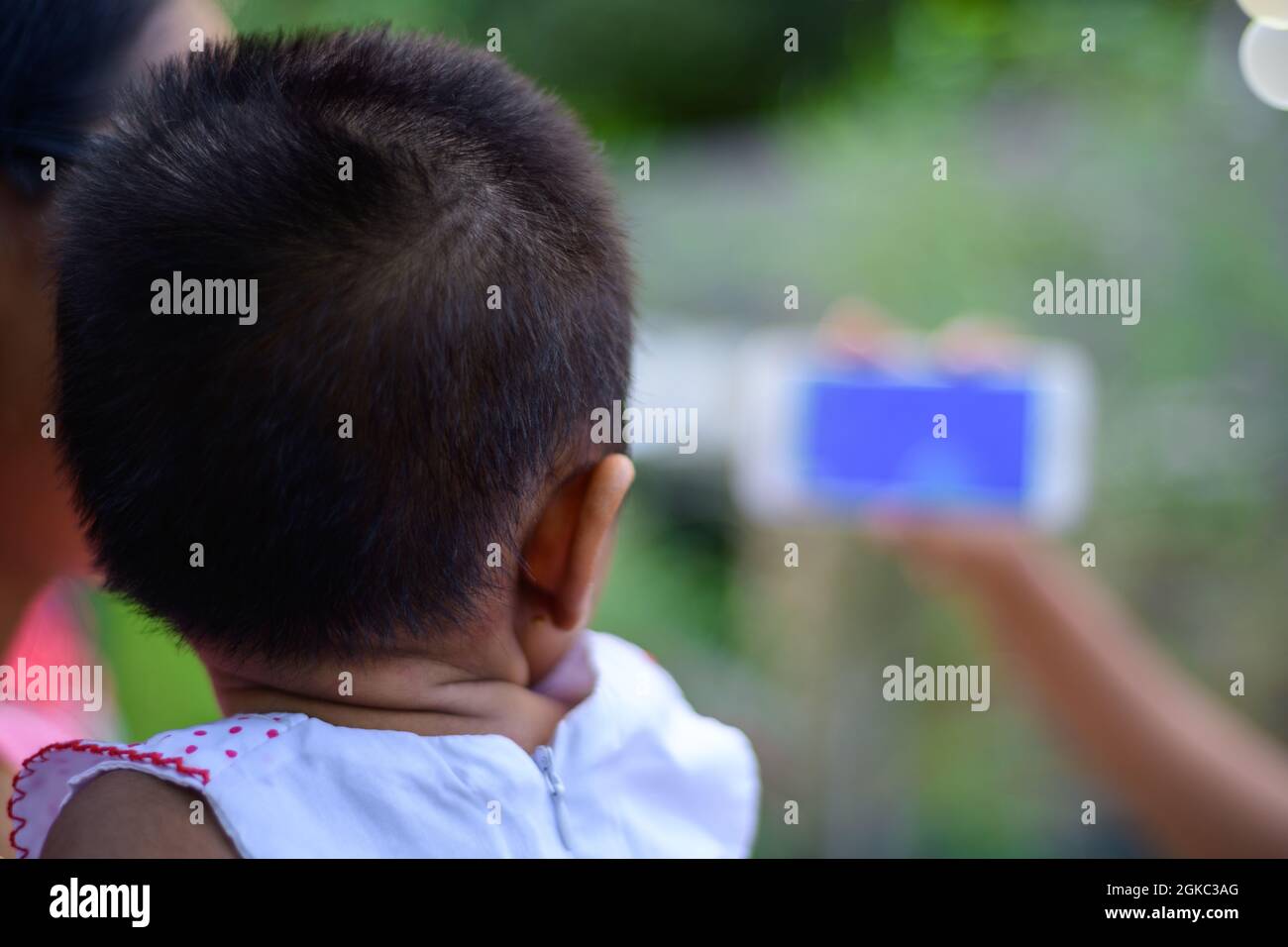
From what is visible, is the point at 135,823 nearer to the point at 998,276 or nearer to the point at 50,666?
the point at 50,666

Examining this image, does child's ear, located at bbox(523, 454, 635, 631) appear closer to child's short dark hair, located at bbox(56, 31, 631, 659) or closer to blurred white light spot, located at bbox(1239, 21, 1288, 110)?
child's short dark hair, located at bbox(56, 31, 631, 659)

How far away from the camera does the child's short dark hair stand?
52 cm

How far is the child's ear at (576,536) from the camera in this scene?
0.56 metres

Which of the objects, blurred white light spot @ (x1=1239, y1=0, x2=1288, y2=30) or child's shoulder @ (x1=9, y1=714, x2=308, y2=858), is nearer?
child's shoulder @ (x1=9, y1=714, x2=308, y2=858)

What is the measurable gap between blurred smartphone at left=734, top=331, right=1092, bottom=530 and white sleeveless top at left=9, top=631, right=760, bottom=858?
0.76 meters

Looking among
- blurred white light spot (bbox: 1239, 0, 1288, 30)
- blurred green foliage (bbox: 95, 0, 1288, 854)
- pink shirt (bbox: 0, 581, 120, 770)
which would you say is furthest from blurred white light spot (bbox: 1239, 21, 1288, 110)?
pink shirt (bbox: 0, 581, 120, 770)

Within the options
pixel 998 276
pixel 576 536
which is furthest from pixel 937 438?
pixel 998 276

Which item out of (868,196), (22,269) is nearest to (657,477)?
(868,196)

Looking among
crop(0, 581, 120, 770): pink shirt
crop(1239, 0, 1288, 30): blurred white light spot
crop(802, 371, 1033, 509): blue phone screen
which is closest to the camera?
crop(0, 581, 120, 770): pink shirt

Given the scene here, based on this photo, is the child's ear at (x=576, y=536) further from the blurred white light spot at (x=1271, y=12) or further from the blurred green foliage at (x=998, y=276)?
the blurred white light spot at (x=1271, y=12)

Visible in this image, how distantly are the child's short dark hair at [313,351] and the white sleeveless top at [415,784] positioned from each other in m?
0.05

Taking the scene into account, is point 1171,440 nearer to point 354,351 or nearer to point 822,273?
point 822,273

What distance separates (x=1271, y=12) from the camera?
5.79 ft
